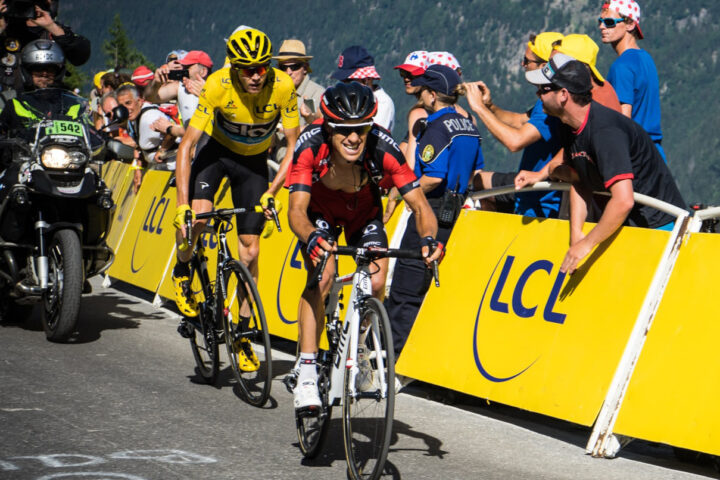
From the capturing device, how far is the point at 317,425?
223 inches

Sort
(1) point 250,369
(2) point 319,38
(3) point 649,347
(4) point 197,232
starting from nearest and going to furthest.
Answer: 1. (3) point 649,347
2. (1) point 250,369
3. (4) point 197,232
4. (2) point 319,38

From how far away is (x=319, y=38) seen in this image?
58.2 metres

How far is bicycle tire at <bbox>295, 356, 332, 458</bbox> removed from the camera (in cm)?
555

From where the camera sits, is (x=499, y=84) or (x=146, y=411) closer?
(x=146, y=411)

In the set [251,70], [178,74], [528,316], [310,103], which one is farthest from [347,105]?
[178,74]

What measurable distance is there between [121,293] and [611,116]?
26.4 feet

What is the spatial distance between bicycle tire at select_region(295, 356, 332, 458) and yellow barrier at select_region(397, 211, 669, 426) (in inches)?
59.5

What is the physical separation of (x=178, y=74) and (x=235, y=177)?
15.3 ft

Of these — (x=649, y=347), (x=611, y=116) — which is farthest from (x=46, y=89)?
(x=649, y=347)

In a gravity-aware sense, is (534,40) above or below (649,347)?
above

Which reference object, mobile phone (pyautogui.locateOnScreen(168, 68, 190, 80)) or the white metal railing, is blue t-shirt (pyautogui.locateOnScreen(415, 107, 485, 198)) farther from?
mobile phone (pyautogui.locateOnScreen(168, 68, 190, 80))

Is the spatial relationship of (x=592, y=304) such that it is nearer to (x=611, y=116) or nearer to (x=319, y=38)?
(x=611, y=116)

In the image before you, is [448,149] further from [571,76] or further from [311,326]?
[311,326]

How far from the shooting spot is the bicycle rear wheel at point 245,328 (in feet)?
22.7
